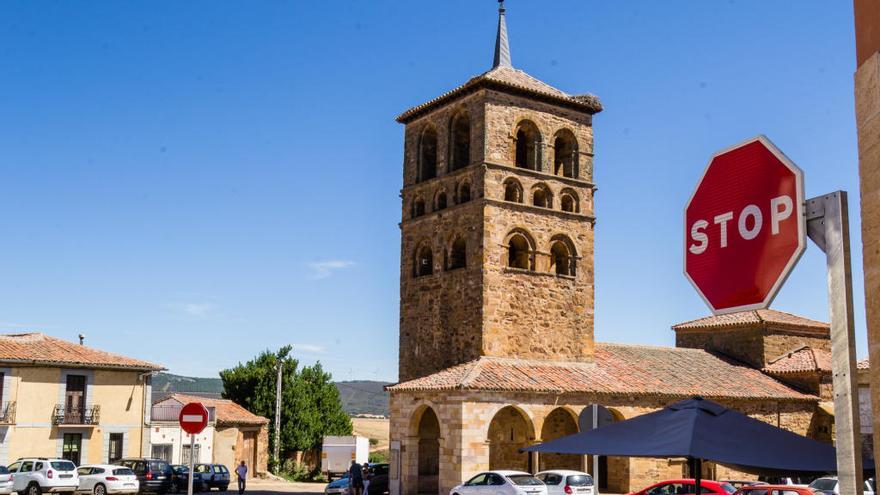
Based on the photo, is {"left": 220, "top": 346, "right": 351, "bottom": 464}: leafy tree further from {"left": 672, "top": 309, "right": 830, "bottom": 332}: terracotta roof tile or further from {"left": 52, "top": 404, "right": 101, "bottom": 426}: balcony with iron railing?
{"left": 672, "top": 309, "right": 830, "bottom": 332}: terracotta roof tile

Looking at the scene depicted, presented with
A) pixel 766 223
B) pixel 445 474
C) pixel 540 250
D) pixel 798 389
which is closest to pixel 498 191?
pixel 540 250

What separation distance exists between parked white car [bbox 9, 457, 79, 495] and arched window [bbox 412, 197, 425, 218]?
569 inches

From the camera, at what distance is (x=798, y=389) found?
1435 inches

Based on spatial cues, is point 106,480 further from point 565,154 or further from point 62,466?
point 565,154

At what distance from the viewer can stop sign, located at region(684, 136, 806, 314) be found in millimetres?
5406

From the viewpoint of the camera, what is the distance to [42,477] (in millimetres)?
26672

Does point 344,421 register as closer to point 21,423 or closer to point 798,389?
point 21,423

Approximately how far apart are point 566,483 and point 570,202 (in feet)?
38.9

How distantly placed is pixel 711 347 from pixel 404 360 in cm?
1684

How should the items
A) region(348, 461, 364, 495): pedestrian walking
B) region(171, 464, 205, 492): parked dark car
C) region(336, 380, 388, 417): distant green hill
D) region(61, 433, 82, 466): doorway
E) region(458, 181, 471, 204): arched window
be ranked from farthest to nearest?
region(336, 380, 388, 417): distant green hill
region(61, 433, 82, 466): doorway
region(171, 464, 205, 492): parked dark car
region(458, 181, 471, 204): arched window
region(348, 461, 364, 495): pedestrian walking

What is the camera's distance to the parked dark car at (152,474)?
2988 centimetres

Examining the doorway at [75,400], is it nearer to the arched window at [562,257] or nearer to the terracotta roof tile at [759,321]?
the arched window at [562,257]

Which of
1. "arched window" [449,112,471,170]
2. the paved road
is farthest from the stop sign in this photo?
the paved road

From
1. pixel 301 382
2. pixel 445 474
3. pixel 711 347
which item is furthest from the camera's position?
pixel 301 382
